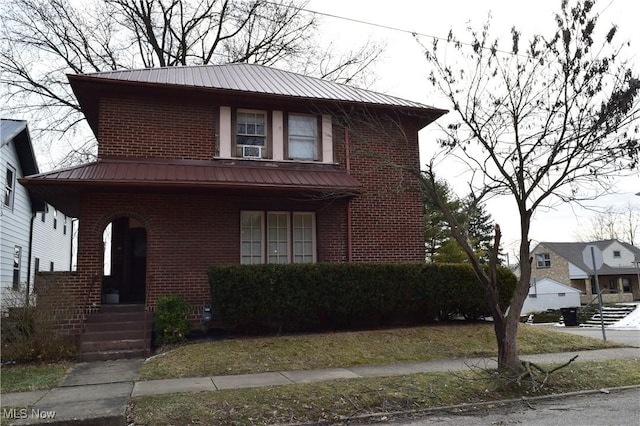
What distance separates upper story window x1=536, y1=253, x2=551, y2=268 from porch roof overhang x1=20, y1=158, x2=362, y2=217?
4217 centimetres

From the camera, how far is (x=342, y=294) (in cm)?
1154

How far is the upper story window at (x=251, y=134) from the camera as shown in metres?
13.2

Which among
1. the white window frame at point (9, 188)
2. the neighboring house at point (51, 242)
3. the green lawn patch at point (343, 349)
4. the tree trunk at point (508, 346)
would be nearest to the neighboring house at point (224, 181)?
the green lawn patch at point (343, 349)

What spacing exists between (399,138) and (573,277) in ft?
132

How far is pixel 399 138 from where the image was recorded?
47.9 ft

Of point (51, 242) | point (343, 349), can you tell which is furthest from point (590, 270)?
point (51, 242)

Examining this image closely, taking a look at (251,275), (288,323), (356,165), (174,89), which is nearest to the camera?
(251,275)

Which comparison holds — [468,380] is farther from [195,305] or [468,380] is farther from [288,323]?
[195,305]

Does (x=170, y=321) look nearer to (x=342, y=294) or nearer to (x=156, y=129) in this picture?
(x=342, y=294)

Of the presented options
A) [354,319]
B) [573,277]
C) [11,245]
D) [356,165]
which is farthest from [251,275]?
[573,277]

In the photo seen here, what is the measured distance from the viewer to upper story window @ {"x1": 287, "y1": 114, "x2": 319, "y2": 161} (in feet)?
45.0

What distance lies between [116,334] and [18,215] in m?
10.9
